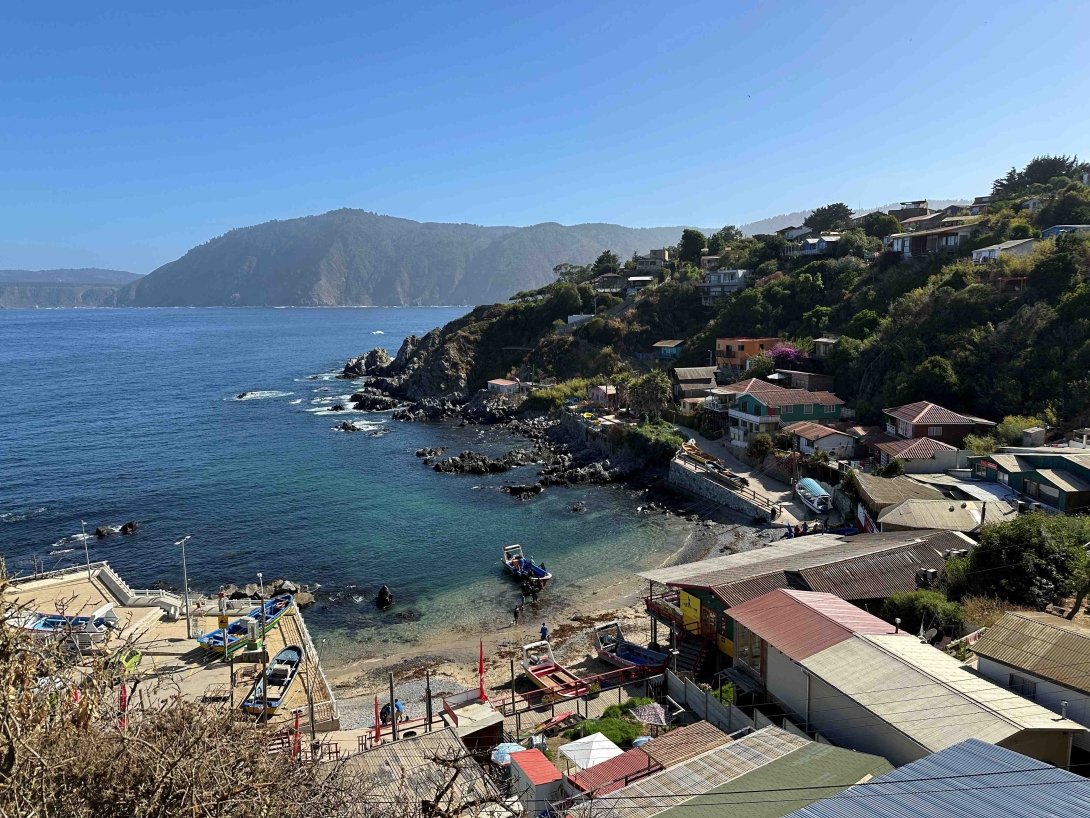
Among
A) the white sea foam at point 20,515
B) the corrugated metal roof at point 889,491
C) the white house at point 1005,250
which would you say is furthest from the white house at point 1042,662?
the white sea foam at point 20,515

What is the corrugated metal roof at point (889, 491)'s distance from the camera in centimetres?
2836

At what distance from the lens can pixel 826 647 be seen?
15.1 meters

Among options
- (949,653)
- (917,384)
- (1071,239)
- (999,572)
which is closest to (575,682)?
(949,653)

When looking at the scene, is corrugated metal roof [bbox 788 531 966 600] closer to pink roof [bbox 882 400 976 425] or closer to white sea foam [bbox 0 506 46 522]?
pink roof [bbox 882 400 976 425]

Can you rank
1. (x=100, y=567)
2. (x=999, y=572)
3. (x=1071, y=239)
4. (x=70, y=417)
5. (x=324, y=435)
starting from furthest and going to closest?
1. (x=70, y=417)
2. (x=324, y=435)
3. (x=1071, y=239)
4. (x=100, y=567)
5. (x=999, y=572)

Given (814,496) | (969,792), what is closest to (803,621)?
(969,792)

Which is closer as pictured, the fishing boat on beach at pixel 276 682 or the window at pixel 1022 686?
the window at pixel 1022 686

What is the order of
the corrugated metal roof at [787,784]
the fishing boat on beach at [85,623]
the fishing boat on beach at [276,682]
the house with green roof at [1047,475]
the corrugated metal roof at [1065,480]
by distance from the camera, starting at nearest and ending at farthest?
1. the corrugated metal roof at [787,784]
2. the fishing boat on beach at [276,682]
3. the fishing boat on beach at [85,623]
4. the house with green roof at [1047,475]
5. the corrugated metal roof at [1065,480]

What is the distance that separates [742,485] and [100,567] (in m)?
30.8

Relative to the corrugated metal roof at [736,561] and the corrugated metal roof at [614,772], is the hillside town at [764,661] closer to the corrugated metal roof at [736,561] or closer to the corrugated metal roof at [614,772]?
the corrugated metal roof at [614,772]

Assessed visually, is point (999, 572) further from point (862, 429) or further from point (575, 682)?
point (862, 429)

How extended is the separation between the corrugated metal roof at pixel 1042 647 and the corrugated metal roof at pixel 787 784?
4.09m

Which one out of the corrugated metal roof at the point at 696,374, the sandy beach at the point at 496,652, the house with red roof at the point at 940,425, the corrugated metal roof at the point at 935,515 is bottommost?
the sandy beach at the point at 496,652

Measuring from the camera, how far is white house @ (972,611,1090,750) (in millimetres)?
12742
